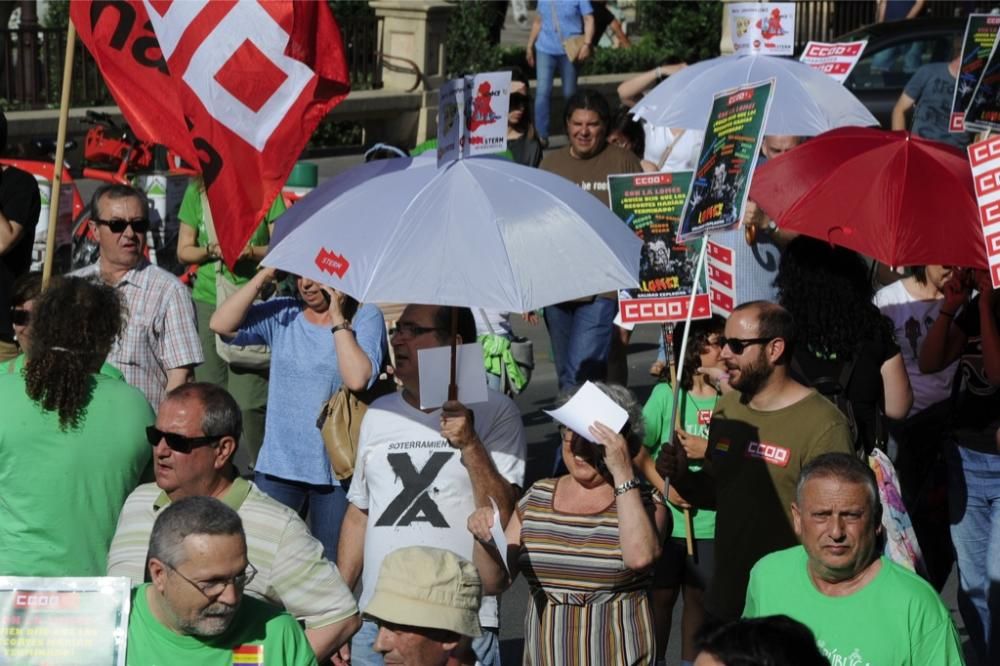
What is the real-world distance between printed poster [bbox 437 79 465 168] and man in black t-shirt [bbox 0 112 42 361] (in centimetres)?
253

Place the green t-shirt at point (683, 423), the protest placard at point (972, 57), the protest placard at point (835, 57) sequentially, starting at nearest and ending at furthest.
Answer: the green t-shirt at point (683, 423) < the protest placard at point (972, 57) < the protest placard at point (835, 57)

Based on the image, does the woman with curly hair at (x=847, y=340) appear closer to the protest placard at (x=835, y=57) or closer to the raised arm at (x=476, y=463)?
the raised arm at (x=476, y=463)

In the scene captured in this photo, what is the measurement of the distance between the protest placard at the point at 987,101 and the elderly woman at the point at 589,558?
10.1ft

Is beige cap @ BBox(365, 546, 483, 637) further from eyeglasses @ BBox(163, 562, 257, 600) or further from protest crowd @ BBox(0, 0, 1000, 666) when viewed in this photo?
eyeglasses @ BBox(163, 562, 257, 600)

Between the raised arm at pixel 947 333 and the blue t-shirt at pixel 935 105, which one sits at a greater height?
the blue t-shirt at pixel 935 105

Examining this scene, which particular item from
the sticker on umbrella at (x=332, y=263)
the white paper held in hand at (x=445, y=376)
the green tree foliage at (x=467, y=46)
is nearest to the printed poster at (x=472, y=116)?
the sticker on umbrella at (x=332, y=263)

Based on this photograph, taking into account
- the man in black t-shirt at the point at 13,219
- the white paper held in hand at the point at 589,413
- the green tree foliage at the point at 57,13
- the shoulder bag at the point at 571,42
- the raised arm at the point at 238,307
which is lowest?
the white paper held in hand at the point at 589,413

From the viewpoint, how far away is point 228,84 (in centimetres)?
650

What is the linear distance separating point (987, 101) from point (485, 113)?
285 centimetres

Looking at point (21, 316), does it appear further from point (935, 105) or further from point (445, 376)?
point (935, 105)

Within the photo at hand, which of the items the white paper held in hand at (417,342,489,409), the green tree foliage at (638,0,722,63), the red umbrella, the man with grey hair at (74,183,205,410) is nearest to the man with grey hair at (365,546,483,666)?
the white paper held in hand at (417,342,489,409)

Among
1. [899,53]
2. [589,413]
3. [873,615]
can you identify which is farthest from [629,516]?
[899,53]

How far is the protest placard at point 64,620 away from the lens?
429 centimetres

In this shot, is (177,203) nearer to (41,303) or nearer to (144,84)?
(144,84)
